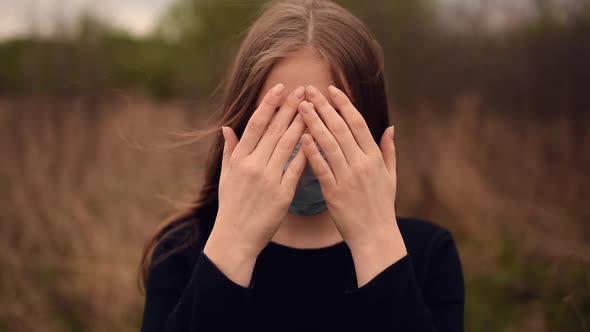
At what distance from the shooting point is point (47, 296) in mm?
4441

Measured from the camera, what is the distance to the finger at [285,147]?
169cm

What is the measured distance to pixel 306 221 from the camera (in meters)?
1.98

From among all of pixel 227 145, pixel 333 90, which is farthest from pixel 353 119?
pixel 227 145

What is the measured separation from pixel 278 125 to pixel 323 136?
7.0 inches

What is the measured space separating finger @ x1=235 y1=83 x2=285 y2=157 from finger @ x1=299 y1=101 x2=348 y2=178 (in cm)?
10

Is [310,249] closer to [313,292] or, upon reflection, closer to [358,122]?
[313,292]

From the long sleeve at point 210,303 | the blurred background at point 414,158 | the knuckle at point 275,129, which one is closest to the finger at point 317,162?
the knuckle at point 275,129

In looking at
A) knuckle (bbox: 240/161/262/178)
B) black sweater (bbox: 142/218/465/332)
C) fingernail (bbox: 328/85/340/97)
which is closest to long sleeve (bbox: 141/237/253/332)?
black sweater (bbox: 142/218/465/332)

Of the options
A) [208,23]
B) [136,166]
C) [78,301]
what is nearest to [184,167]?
[136,166]

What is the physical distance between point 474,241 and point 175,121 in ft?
18.7

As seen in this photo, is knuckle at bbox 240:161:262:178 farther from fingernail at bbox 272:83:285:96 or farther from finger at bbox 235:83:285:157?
fingernail at bbox 272:83:285:96

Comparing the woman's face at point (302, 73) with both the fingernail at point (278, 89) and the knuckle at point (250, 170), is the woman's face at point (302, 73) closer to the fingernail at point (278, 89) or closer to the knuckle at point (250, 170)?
the fingernail at point (278, 89)

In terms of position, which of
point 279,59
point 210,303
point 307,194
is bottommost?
point 210,303

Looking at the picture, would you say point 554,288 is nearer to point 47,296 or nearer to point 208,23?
point 47,296
